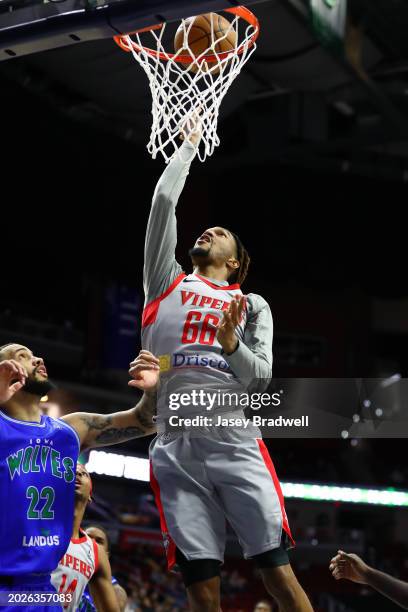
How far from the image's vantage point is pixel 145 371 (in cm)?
373

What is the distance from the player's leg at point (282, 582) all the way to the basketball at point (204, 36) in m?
2.68

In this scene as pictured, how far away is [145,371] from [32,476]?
906 mm

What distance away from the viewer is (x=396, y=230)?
1742 cm

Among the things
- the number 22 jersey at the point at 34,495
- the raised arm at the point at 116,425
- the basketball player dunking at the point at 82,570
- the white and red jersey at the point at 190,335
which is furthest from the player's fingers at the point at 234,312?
the basketball player dunking at the point at 82,570

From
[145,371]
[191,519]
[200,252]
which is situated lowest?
[191,519]

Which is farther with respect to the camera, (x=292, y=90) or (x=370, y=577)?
(x=292, y=90)

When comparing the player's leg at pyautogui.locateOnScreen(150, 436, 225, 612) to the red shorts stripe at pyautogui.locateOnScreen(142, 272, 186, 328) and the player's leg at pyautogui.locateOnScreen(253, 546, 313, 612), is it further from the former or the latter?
the red shorts stripe at pyautogui.locateOnScreen(142, 272, 186, 328)

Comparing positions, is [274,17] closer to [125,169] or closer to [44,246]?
[125,169]

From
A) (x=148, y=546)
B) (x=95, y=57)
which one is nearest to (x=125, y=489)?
(x=148, y=546)

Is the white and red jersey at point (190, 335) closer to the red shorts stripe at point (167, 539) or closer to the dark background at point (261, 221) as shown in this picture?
the red shorts stripe at point (167, 539)

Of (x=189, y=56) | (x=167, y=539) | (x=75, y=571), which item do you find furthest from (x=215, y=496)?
(x=189, y=56)

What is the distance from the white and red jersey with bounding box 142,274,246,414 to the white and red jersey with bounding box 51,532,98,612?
1.77 metres

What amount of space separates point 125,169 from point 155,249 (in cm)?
1171

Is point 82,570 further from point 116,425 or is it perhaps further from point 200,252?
point 200,252
